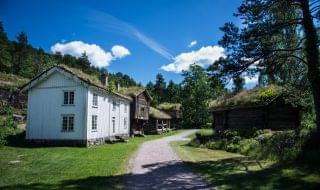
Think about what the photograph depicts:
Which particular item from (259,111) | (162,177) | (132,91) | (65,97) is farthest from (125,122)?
(162,177)

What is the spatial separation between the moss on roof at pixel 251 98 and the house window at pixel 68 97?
15.8 m

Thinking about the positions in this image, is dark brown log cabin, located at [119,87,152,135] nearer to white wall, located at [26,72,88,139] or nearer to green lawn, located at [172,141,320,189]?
white wall, located at [26,72,88,139]

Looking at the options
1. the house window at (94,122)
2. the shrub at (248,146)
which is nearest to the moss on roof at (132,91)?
the house window at (94,122)

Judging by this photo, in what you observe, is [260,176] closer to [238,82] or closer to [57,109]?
[238,82]

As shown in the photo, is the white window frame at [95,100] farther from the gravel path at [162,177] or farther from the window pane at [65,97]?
the gravel path at [162,177]

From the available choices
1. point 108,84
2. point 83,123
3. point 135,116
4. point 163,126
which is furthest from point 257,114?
point 163,126

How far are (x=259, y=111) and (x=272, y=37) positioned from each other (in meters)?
13.6

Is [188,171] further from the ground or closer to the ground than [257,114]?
closer to the ground

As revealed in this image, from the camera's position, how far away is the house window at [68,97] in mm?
33688

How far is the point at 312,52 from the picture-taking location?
53.4 ft

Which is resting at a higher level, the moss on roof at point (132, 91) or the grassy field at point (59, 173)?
the moss on roof at point (132, 91)

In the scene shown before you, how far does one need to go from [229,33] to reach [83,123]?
66.4 feet

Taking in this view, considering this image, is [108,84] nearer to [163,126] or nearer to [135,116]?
[135,116]

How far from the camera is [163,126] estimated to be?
68938 millimetres
